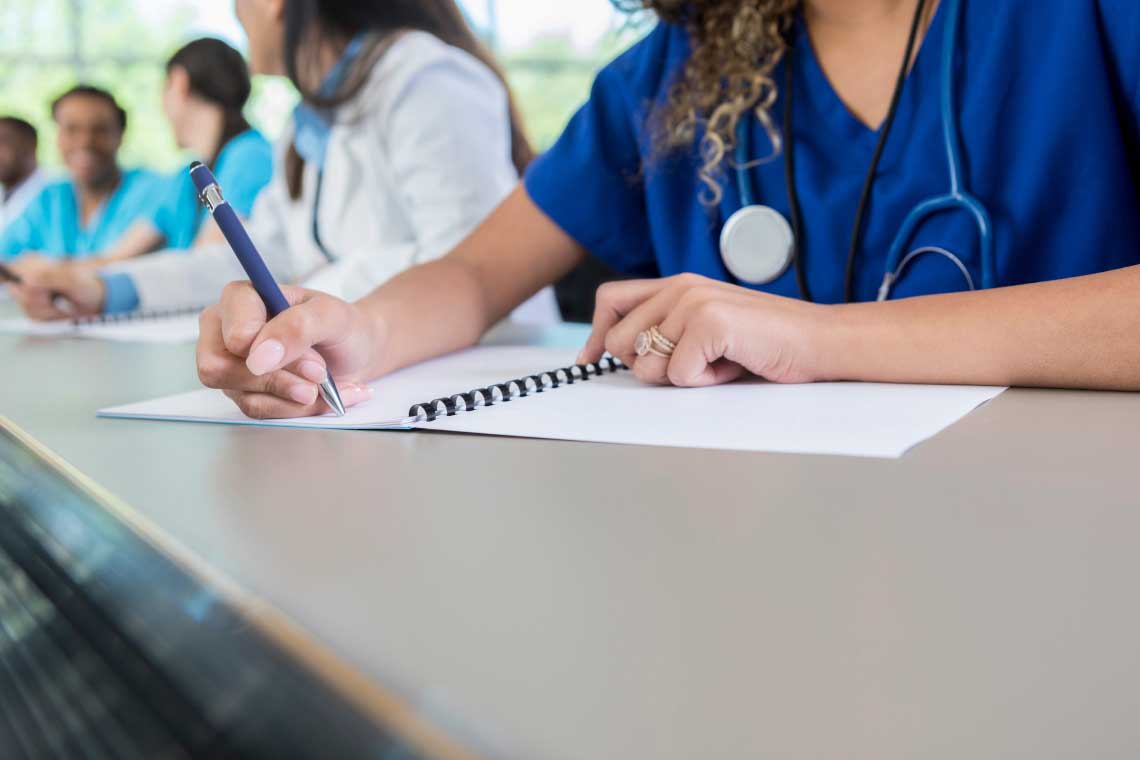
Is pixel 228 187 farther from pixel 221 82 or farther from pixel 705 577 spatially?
pixel 705 577

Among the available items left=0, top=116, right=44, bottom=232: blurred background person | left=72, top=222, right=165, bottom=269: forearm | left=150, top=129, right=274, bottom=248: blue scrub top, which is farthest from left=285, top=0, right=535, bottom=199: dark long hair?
left=0, top=116, right=44, bottom=232: blurred background person

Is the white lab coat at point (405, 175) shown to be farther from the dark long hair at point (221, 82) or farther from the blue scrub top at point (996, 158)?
the dark long hair at point (221, 82)

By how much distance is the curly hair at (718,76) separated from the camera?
0.87 m

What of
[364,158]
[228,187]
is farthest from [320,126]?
[228,187]

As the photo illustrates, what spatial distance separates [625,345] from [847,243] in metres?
0.28

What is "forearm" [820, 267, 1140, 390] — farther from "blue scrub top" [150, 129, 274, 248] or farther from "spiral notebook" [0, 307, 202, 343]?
"blue scrub top" [150, 129, 274, 248]

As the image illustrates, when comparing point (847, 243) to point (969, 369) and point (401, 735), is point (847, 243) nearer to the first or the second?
point (969, 369)

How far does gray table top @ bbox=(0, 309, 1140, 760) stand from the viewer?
0.21 meters

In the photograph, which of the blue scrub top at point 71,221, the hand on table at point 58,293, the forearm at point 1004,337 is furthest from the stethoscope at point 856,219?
the blue scrub top at point 71,221

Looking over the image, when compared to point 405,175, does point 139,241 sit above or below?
below

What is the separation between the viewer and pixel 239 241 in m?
0.59

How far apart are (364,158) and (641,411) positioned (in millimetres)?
972

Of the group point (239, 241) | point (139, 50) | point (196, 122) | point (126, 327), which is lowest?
point (126, 327)

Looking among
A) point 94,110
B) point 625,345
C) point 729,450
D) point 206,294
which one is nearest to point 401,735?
point 729,450
